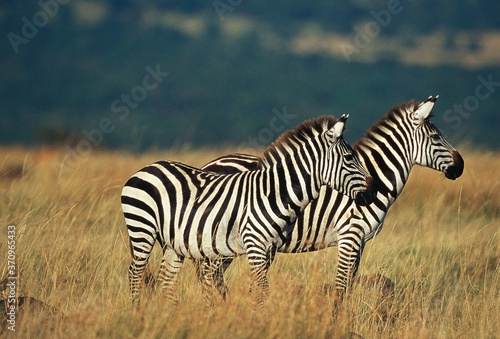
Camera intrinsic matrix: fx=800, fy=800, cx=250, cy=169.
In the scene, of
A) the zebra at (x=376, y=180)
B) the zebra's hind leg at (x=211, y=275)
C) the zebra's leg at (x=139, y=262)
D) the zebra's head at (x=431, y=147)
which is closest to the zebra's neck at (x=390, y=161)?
the zebra at (x=376, y=180)

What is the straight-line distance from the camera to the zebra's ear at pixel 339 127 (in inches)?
289

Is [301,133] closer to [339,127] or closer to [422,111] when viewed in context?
[339,127]

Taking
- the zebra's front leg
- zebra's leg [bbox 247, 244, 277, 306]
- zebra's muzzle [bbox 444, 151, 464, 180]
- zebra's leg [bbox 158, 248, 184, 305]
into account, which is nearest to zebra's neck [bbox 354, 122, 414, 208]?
zebra's muzzle [bbox 444, 151, 464, 180]

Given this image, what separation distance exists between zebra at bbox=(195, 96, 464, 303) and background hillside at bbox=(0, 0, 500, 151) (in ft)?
150

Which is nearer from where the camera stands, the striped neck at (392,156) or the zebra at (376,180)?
the zebra at (376,180)

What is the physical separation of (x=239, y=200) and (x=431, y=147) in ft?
7.05

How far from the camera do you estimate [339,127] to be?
7.38m

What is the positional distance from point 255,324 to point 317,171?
1.81 meters

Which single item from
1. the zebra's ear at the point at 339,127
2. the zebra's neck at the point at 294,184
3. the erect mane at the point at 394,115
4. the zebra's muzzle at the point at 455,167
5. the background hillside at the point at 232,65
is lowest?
the zebra's neck at the point at 294,184

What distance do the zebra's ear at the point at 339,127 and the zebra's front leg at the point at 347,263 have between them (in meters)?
1.20

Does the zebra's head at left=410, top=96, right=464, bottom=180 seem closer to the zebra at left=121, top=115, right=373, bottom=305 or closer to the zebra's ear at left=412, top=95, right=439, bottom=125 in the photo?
the zebra's ear at left=412, top=95, right=439, bottom=125

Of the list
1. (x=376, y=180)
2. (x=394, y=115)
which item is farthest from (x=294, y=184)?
(x=394, y=115)

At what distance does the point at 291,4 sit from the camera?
290ft

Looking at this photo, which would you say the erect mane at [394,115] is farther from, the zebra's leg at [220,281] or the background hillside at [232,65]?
the background hillside at [232,65]
